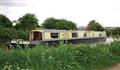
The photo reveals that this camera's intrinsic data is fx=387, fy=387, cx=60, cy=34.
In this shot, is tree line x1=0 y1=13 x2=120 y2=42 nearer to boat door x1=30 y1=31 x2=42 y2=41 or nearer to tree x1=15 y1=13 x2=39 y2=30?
tree x1=15 y1=13 x2=39 y2=30

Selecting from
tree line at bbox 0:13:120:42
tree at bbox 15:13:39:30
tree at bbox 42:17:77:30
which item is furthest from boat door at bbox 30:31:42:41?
tree at bbox 42:17:77:30

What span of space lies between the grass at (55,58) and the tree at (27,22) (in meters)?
33.3

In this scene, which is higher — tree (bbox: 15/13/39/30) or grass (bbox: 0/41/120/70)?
tree (bbox: 15/13/39/30)

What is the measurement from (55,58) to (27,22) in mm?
37948

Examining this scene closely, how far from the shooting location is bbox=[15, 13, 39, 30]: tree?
153 ft

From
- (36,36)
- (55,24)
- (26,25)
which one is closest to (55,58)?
(36,36)

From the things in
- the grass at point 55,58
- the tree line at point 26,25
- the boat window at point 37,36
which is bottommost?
the grass at point 55,58

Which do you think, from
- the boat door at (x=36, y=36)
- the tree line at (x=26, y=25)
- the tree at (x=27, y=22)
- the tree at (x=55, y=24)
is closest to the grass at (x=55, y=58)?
the boat door at (x=36, y=36)

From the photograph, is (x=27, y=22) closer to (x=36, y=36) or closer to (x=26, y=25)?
(x=26, y=25)

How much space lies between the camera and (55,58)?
10.0 metres

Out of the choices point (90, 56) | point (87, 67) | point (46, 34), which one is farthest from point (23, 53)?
point (46, 34)

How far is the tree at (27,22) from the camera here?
153 ft

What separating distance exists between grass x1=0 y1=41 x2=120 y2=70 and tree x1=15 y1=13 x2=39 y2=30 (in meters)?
33.3

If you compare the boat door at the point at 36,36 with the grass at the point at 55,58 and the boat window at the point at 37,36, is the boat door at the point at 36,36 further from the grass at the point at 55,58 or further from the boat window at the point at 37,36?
the grass at the point at 55,58
